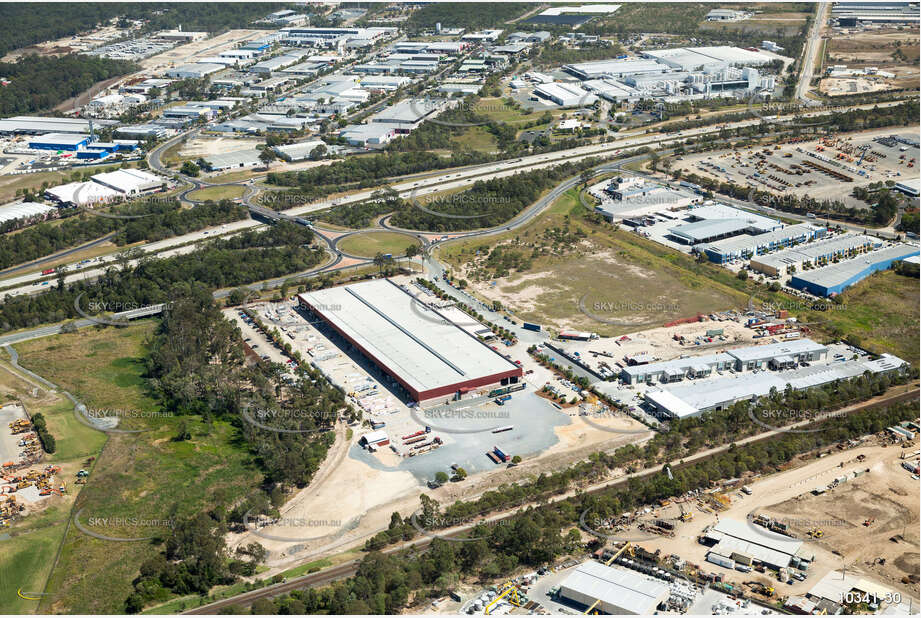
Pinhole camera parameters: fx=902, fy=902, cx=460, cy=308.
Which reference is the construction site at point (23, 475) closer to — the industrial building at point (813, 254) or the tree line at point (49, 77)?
the industrial building at point (813, 254)

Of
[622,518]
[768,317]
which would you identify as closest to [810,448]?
[622,518]

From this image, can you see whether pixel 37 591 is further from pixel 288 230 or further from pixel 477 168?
pixel 477 168

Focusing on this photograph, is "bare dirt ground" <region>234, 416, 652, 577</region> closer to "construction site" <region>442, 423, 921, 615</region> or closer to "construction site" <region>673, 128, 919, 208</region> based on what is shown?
"construction site" <region>442, 423, 921, 615</region>

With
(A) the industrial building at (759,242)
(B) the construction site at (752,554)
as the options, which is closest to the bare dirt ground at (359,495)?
(B) the construction site at (752,554)

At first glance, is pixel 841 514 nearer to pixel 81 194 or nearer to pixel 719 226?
pixel 719 226

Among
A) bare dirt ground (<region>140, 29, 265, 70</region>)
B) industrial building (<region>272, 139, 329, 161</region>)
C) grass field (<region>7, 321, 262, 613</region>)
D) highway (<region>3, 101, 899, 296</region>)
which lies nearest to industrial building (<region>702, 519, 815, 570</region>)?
grass field (<region>7, 321, 262, 613</region>)

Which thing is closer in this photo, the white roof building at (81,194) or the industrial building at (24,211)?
the industrial building at (24,211)

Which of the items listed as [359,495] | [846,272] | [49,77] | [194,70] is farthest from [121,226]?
[194,70]
